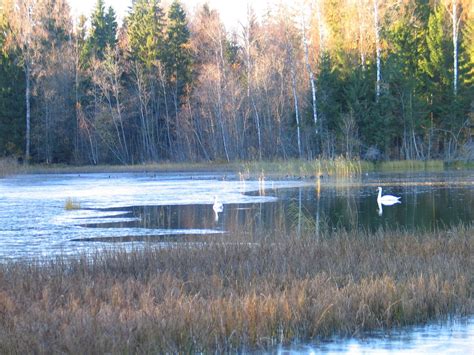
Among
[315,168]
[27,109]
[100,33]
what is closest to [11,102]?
[27,109]

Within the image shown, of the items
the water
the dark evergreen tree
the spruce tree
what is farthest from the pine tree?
the water

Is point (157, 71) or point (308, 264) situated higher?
point (157, 71)

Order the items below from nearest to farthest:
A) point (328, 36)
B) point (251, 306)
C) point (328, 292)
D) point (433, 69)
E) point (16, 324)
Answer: point (16, 324), point (251, 306), point (328, 292), point (433, 69), point (328, 36)

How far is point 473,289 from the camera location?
10.4 metres

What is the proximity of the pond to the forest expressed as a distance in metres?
10.6

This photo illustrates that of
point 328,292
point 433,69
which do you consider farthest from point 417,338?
point 433,69

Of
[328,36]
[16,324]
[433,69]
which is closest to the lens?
[16,324]

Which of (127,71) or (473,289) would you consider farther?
(127,71)

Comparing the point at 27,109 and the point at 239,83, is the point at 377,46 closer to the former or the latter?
the point at 239,83

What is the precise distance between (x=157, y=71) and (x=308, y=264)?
5459cm

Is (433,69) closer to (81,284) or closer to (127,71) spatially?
(127,71)

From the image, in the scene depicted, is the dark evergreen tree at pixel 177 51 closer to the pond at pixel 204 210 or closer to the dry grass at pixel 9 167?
the dry grass at pixel 9 167

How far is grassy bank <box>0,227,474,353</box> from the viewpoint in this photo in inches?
323

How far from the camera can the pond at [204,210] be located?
1845 centimetres
